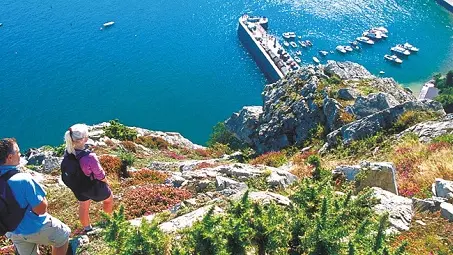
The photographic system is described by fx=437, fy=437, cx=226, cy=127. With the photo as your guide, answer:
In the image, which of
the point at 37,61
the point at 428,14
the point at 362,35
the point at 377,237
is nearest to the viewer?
the point at 377,237

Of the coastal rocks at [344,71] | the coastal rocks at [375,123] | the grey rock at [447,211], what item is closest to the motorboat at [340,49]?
the coastal rocks at [344,71]

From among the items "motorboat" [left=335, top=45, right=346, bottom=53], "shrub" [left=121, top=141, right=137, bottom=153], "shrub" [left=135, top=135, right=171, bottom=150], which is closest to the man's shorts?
"shrub" [left=121, top=141, right=137, bottom=153]

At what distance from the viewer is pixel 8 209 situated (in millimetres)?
8812

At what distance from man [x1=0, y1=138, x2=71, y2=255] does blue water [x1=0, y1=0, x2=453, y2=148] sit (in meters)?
92.4

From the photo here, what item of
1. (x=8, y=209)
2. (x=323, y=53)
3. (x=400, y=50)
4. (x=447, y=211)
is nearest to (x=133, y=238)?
(x=8, y=209)

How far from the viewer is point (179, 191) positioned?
55.6 feet

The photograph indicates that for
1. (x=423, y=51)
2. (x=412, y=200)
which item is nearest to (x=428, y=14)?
(x=423, y=51)

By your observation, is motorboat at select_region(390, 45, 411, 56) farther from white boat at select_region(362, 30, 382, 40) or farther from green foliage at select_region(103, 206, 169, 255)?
green foliage at select_region(103, 206, 169, 255)

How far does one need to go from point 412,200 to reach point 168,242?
28.8 feet

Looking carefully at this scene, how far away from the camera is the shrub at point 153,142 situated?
39.1 metres

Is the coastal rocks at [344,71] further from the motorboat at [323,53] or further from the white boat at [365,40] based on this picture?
the white boat at [365,40]

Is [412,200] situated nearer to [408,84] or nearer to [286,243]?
[286,243]

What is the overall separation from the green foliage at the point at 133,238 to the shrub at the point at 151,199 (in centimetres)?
571

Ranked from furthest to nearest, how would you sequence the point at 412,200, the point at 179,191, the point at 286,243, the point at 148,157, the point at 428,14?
1. the point at 428,14
2. the point at 148,157
3. the point at 179,191
4. the point at 412,200
5. the point at 286,243
